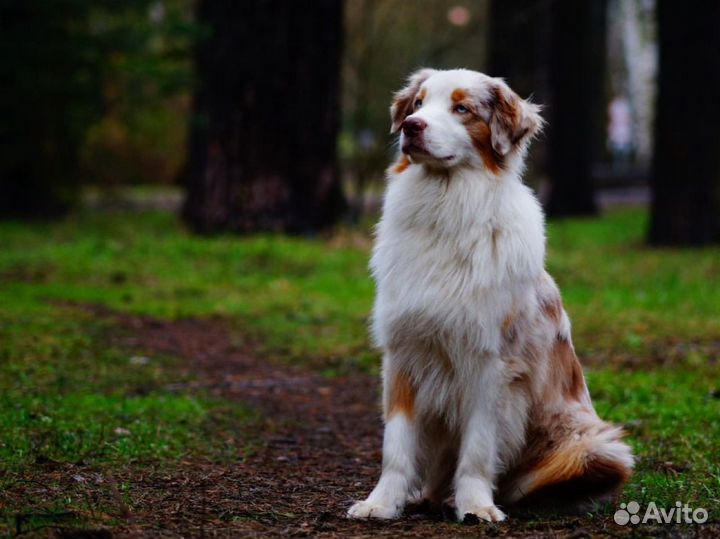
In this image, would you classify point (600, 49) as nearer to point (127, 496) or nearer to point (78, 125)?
point (78, 125)

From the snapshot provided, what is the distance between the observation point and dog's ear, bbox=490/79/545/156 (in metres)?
4.98

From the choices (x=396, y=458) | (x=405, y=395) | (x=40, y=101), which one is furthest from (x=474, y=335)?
(x=40, y=101)

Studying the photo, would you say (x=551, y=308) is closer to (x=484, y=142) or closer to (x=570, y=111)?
(x=484, y=142)

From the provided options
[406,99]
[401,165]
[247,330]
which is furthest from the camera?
[247,330]

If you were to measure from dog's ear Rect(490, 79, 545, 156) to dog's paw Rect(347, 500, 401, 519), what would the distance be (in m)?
1.63

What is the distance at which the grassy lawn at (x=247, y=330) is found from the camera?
19.7 ft

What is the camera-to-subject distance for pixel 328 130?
602 inches

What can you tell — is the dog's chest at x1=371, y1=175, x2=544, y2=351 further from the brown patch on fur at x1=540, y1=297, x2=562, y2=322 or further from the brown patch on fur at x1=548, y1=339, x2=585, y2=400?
the brown patch on fur at x1=548, y1=339, x2=585, y2=400

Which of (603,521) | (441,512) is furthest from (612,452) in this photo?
(441,512)

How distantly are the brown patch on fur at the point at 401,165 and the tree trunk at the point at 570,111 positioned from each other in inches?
652

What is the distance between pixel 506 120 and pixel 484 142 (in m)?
0.14

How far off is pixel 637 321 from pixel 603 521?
5.74m

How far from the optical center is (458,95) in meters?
4.98

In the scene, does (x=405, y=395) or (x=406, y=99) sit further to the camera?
(x=406, y=99)
